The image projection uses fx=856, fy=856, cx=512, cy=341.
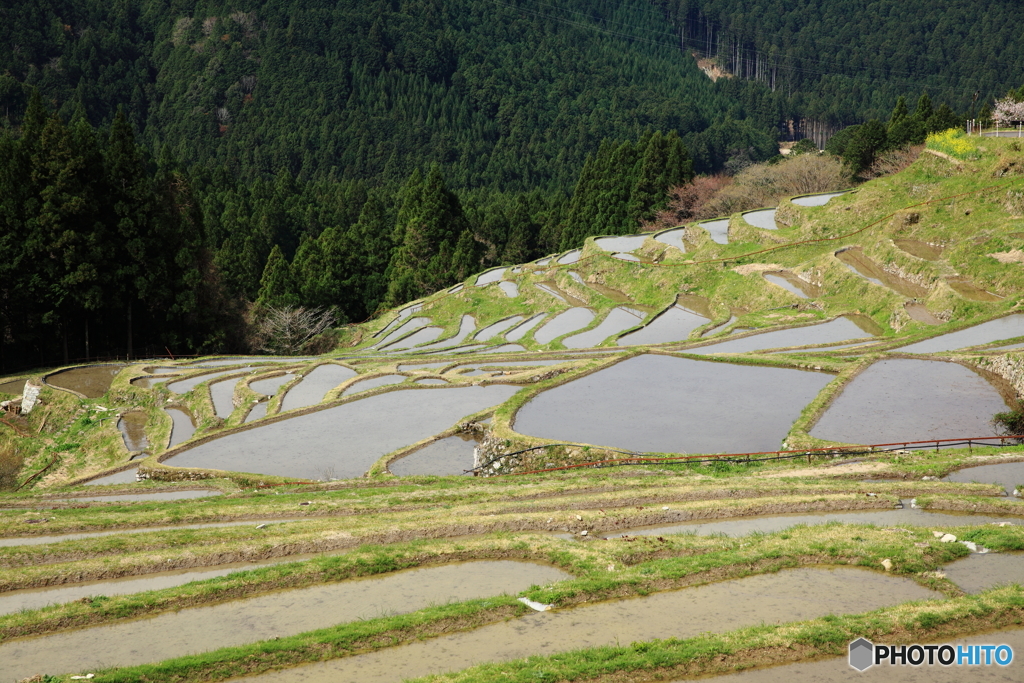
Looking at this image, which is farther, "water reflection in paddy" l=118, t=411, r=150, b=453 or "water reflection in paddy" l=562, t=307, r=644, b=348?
"water reflection in paddy" l=562, t=307, r=644, b=348

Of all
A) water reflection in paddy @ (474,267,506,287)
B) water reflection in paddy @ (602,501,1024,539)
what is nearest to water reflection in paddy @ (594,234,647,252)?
water reflection in paddy @ (474,267,506,287)

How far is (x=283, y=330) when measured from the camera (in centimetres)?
6334

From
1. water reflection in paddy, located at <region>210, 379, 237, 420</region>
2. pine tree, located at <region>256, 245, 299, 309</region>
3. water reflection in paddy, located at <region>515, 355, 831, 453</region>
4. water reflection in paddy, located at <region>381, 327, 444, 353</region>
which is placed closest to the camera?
water reflection in paddy, located at <region>515, 355, 831, 453</region>

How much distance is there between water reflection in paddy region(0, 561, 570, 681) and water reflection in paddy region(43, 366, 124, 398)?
2945 cm

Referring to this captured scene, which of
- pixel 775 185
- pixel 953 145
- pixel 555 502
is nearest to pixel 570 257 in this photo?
pixel 775 185

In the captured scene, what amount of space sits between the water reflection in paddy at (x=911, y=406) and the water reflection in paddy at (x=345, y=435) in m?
Result: 11.3

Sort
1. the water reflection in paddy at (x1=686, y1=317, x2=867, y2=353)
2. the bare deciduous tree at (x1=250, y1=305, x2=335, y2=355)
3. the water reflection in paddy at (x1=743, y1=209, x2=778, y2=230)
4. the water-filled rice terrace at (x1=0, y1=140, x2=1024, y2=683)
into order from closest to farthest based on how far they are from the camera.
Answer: the water-filled rice terrace at (x1=0, y1=140, x2=1024, y2=683)
the water reflection in paddy at (x1=686, y1=317, x2=867, y2=353)
the water reflection in paddy at (x1=743, y1=209, x2=778, y2=230)
the bare deciduous tree at (x1=250, y1=305, x2=335, y2=355)

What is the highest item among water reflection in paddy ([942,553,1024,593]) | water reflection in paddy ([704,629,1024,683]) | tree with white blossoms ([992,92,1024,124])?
tree with white blossoms ([992,92,1024,124])

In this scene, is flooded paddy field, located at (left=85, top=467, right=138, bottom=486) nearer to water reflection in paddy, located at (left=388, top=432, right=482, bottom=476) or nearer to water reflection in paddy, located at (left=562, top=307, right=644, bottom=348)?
water reflection in paddy, located at (left=388, top=432, right=482, bottom=476)

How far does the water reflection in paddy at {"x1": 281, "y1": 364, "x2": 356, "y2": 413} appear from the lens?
32.3 m

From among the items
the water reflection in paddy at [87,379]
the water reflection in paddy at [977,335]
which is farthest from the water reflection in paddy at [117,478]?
the water reflection in paddy at [977,335]

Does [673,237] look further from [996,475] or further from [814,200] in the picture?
[996,475]

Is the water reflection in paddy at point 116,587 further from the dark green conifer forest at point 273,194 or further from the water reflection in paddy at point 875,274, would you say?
the dark green conifer forest at point 273,194

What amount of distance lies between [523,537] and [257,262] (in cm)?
7727
